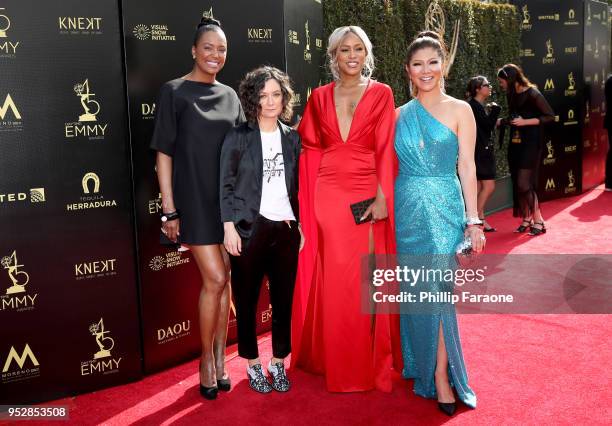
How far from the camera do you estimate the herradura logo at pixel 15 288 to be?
3463 mm

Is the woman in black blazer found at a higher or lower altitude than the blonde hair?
lower

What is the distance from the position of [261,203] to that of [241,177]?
0.18 metres

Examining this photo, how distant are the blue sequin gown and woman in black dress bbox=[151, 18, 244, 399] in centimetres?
98

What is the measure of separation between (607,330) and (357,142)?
2374 millimetres

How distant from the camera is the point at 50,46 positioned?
3.47 meters

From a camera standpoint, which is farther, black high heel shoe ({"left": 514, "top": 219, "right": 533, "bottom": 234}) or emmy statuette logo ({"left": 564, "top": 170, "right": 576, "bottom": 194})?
emmy statuette logo ({"left": 564, "top": 170, "right": 576, "bottom": 194})

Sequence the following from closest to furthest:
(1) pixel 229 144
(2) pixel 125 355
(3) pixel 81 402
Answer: (1) pixel 229 144
(3) pixel 81 402
(2) pixel 125 355

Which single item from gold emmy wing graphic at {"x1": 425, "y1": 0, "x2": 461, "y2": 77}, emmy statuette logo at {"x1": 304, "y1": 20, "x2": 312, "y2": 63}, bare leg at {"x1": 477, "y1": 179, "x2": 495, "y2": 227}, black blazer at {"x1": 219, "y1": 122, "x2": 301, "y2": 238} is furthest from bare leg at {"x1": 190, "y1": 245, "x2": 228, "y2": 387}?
gold emmy wing graphic at {"x1": 425, "y1": 0, "x2": 461, "y2": 77}

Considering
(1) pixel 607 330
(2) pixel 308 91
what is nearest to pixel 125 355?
(2) pixel 308 91

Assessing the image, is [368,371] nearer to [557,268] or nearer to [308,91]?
[308,91]

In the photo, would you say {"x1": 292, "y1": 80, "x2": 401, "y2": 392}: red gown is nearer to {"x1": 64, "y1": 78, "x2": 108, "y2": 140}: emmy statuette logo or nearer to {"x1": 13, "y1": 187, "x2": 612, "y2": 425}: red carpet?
{"x1": 13, "y1": 187, "x2": 612, "y2": 425}: red carpet

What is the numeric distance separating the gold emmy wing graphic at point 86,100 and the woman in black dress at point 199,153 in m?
0.43

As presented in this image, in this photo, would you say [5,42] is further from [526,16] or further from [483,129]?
[526,16]

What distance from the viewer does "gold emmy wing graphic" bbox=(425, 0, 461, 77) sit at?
807 cm
